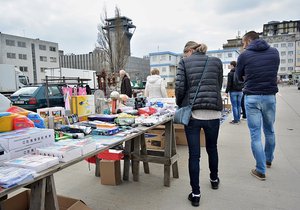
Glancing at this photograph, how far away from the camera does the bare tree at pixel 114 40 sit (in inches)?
662

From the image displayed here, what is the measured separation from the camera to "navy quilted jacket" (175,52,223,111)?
237 cm

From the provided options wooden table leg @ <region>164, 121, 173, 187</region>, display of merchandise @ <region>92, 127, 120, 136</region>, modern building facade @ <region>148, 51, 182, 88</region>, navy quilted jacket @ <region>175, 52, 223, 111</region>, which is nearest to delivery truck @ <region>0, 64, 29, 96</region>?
wooden table leg @ <region>164, 121, 173, 187</region>

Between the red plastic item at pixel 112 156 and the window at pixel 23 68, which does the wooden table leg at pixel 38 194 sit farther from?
the window at pixel 23 68

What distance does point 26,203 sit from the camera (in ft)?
6.17

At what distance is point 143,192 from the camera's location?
9.22ft

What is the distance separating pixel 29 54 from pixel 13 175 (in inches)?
1813

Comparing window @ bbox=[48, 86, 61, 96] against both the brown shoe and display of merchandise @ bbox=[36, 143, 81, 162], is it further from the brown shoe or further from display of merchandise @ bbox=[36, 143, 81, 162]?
display of merchandise @ bbox=[36, 143, 81, 162]

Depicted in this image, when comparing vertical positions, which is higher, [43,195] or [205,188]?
[43,195]

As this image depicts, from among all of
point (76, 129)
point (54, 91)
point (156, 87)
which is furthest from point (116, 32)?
point (76, 129)

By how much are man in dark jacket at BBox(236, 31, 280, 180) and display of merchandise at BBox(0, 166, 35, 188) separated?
101 inches

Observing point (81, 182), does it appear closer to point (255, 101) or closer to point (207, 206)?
point (207, 206)

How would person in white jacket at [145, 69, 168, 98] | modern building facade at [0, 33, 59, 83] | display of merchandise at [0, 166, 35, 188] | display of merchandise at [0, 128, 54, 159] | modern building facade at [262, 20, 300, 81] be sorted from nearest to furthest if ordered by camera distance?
display of merchandise at [0, 166, 35, 188], display of merchandise at [0, 128, 54, 159], person in white jacket at [145, 69, 168, 98], modern building facade at [0, 33, 59, 83], modern building facade at [262, 20, 300, 81]

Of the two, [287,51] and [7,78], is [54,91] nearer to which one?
[7,78]

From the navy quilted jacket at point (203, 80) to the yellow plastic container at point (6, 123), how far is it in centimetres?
150
